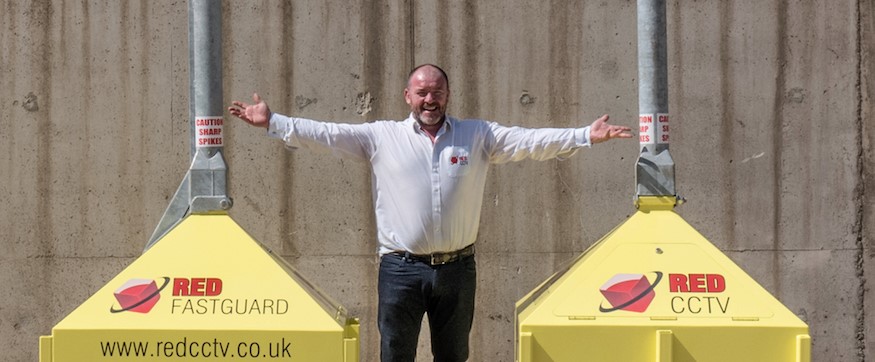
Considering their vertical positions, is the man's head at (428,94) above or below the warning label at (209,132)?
above

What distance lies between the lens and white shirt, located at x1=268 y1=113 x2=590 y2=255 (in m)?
4.51

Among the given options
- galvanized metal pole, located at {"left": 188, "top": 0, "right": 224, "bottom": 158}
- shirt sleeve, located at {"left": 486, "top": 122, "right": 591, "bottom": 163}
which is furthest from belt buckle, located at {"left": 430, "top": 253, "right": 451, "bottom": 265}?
galvanized metal pole, located at {"left": 188, "top": 0, "right": 224, "bottom": 158}

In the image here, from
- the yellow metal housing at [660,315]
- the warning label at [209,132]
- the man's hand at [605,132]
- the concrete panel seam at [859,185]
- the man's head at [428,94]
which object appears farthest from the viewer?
the concrete panel seam at [859,185]

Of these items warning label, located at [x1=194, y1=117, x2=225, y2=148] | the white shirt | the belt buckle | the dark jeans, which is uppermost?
warning label, located at [x1=194, y1=117, x2=225, y2=148]

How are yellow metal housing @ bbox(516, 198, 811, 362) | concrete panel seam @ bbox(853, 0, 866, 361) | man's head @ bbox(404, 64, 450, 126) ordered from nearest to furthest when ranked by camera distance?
yellow metal housing @ bbox(516, 198, 811, 362) < man's head @ bbox(404, 64, 450, 126) < concrete panel seam @ bbox(853, 0, 866, 361)

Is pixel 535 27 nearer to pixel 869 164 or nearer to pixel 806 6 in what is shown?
pixel 806 6

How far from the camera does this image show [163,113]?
20.8 ft

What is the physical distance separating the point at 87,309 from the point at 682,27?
139 inches

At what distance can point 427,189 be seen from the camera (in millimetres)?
4527

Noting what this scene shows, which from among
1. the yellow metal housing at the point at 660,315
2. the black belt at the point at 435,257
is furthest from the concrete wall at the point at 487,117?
the yellow metal housing at the point at 660,315

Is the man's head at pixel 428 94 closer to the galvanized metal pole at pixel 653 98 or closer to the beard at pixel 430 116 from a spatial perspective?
the beard at pixel 430 116

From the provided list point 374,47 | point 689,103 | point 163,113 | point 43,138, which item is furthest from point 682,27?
point 43,138

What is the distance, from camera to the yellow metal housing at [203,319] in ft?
12.7

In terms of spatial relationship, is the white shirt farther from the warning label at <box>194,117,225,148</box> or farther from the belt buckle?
the warning label at <box>194,117,225,148</box>
